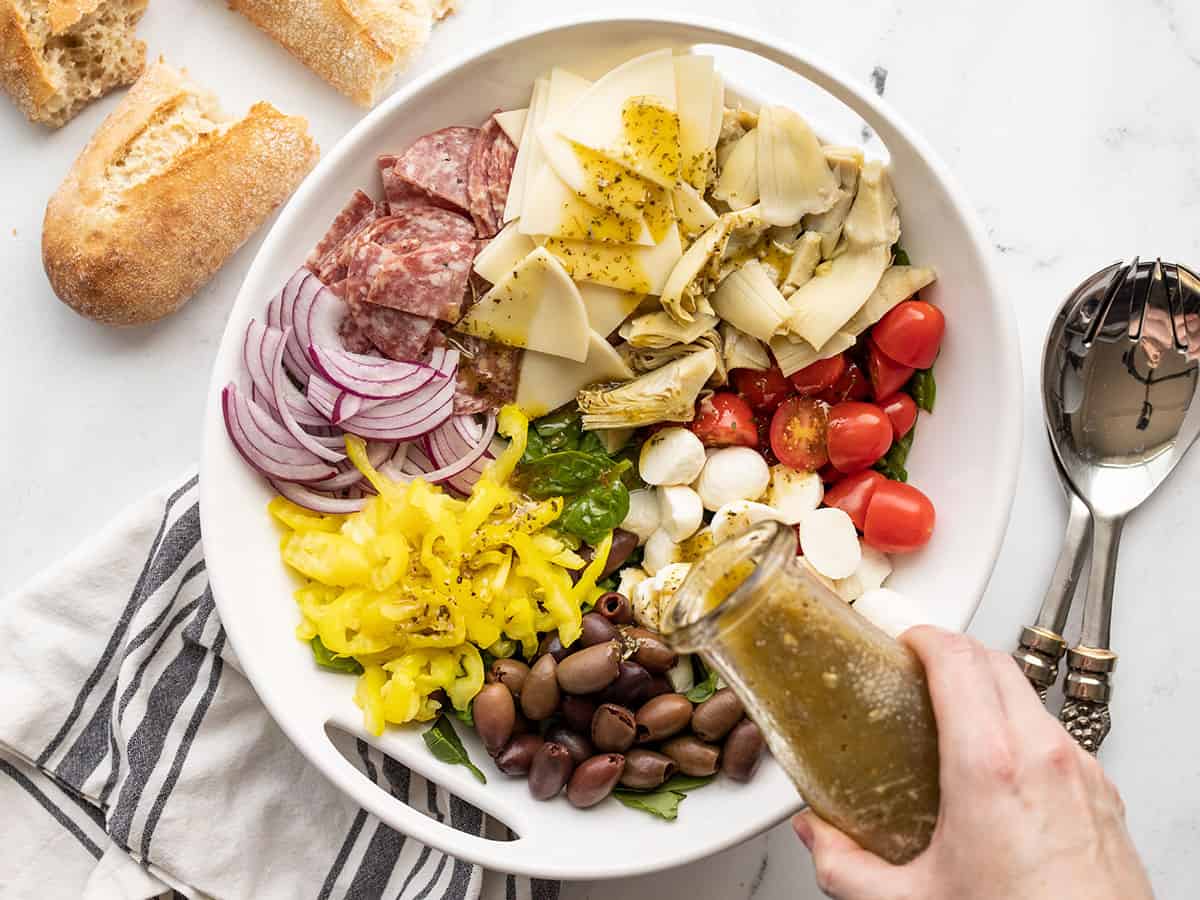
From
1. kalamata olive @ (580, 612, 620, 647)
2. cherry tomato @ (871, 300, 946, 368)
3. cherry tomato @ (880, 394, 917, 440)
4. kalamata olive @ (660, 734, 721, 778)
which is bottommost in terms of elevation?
kalamata olive @ (660, 734, 721, 778)

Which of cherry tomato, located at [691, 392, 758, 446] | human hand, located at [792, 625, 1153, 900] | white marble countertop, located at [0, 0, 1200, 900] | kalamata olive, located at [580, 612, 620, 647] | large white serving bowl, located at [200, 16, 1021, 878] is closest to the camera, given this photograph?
human hand, located at [792, 625, 1153, 900]

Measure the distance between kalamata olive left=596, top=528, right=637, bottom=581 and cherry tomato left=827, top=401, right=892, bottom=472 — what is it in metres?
0.43

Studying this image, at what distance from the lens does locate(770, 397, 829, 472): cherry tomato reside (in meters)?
2.18

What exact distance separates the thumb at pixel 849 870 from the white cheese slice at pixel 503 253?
1149 mm

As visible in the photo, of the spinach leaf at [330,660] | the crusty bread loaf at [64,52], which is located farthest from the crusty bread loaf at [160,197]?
the spinach leaf at [330,660]

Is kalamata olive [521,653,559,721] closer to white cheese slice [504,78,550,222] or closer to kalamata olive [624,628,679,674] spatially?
kalamata olive [624,628,679,674]

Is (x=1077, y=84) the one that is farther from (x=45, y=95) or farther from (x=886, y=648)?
(x=45, y=95)

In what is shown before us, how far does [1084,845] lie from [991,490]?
0.80 metres

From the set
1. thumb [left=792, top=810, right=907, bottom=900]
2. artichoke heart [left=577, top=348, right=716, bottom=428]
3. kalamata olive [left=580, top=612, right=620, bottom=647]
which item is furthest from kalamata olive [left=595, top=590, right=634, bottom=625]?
thumb [left=792, top=810, right=907, bottom=900]

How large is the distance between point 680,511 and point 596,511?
164mm

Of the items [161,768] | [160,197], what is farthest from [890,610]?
[160,197]

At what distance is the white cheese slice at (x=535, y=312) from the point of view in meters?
2.02

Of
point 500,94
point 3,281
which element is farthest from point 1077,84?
point 3,281

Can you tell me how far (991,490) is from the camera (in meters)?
2.02
